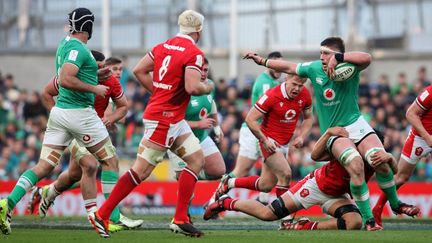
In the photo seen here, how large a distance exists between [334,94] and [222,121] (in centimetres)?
1175

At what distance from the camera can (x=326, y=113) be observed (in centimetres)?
1508

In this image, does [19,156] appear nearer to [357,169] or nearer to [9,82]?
[9,82]

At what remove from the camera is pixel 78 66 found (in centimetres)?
1417

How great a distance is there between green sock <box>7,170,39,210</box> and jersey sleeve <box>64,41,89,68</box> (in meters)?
1.59

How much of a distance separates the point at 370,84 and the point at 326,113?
14.1 meters

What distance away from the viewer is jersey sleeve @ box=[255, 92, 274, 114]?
17672 millimetres

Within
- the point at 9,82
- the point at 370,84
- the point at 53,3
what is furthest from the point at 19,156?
the point at 370,84

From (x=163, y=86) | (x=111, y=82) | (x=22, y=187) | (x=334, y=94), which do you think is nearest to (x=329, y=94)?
(x=334, y=94)

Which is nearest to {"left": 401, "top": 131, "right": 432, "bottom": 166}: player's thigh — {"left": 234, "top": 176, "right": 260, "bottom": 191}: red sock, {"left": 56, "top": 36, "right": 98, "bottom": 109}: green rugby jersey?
{"left": 234, "top": 176, "right": 260, "bottom": 191}: red sock

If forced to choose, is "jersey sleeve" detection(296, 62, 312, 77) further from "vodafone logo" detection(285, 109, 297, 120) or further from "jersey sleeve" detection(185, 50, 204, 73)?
"vodafone logo" detection(285, 109, 297, 120)

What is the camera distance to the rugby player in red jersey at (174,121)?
13.5m

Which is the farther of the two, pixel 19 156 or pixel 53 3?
pixel 53 3

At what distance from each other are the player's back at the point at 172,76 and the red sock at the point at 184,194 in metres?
0.69

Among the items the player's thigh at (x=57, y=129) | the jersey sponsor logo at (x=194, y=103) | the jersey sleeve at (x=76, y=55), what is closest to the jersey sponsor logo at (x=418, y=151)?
the jersey sponsor logo at (x=194, y=103)
